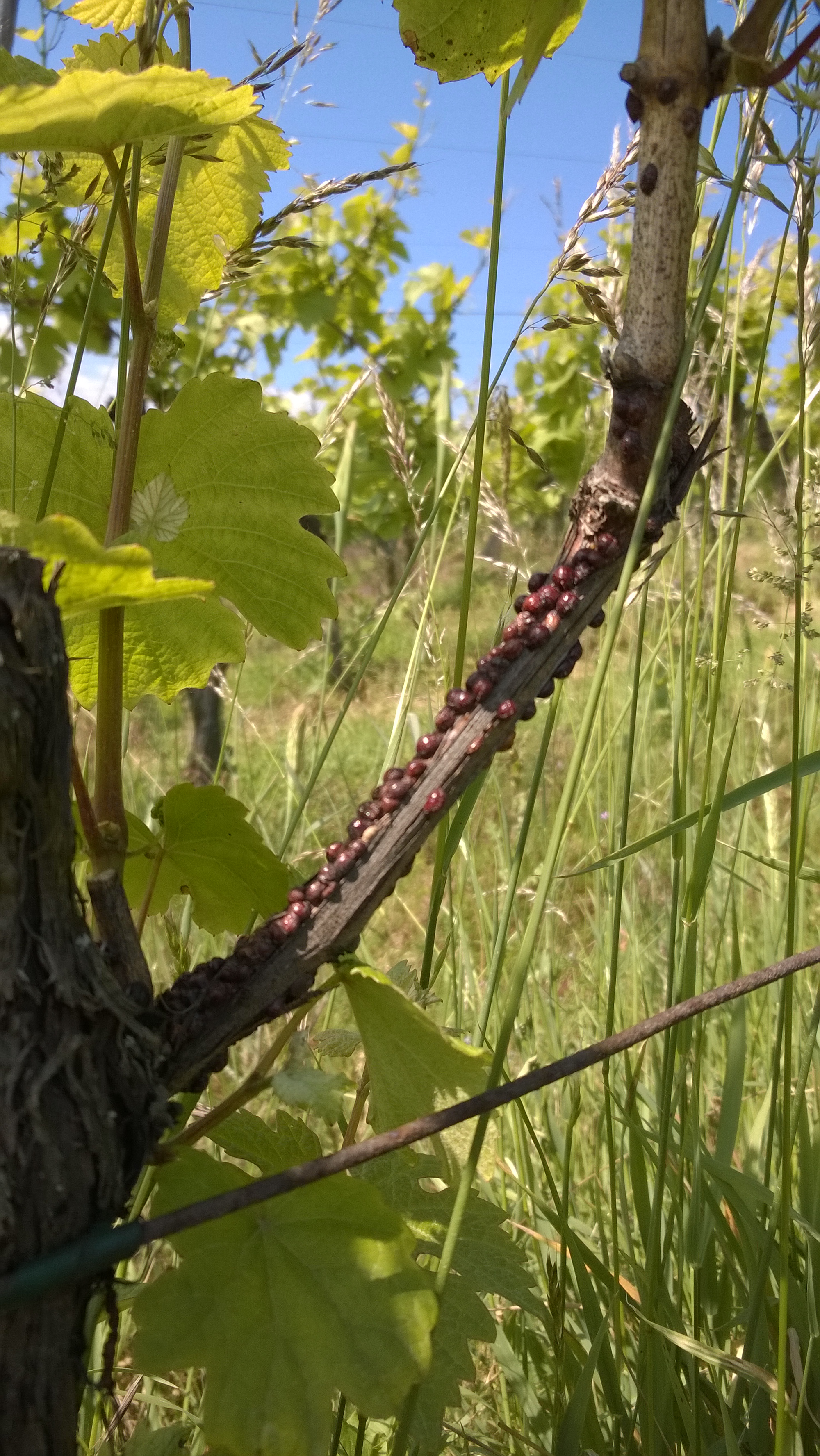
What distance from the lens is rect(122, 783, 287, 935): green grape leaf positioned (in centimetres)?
55

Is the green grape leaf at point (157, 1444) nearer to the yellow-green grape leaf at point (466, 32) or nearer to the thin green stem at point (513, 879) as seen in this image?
the thin green stem at point (513, 879)

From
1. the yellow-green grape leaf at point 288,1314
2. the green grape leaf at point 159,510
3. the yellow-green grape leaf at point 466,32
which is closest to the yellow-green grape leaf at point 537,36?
the yellow-green grape leaf at point 466,32

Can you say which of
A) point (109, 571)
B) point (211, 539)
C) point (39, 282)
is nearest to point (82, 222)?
point (211, 539)

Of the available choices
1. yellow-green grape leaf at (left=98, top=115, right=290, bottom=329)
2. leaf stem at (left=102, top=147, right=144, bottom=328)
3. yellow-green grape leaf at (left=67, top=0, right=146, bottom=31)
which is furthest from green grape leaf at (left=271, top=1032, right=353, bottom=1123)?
yellow-green grape leaf at (left=67, top=0, right=146, bottom=31)

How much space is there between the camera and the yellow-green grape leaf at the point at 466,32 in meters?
0.47

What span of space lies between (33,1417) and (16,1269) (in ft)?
0.22

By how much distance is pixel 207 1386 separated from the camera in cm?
41

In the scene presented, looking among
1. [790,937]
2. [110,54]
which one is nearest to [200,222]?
[110,54]

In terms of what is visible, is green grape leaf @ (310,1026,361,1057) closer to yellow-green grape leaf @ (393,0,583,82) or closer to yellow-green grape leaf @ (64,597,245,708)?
yellow-green grape leaf @ (64,597,245,708)

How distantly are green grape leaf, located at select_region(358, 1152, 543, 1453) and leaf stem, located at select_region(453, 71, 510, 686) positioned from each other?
0.30m

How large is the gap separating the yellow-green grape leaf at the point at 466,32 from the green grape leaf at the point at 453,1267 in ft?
1.97

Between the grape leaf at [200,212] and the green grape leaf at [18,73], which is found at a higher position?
the grape leaf at [200,212]

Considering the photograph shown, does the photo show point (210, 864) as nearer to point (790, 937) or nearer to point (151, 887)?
point (151, 887)

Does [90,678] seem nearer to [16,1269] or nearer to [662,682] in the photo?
[16,1269]
